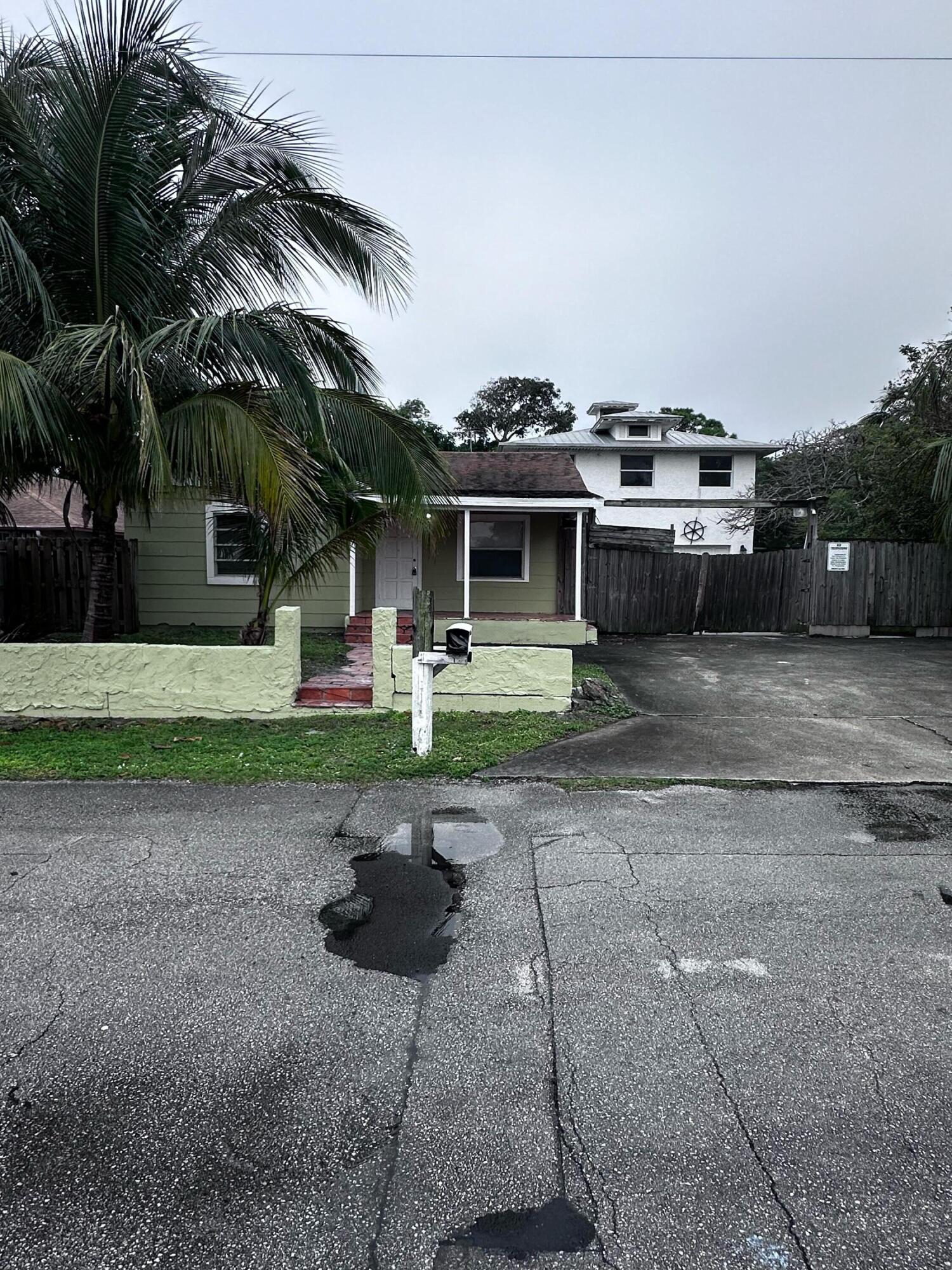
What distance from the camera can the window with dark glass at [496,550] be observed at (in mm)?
15656

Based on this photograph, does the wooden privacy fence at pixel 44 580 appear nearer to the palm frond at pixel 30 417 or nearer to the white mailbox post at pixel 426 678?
the palm frond at pixel 30 417

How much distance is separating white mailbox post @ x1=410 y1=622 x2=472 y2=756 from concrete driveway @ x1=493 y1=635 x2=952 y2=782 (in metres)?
0.73

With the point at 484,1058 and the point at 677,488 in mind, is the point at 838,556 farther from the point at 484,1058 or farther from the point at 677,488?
the point at 484,1058

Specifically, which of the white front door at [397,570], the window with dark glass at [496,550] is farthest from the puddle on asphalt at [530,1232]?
the window with dark glass at [496,550]

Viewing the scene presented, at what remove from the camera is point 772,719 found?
854cm

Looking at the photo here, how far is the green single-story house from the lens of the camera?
45.9ft

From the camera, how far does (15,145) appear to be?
25.6 ft

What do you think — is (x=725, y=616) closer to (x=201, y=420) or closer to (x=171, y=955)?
(x=201, y=420)

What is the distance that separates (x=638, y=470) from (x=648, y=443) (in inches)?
37.4

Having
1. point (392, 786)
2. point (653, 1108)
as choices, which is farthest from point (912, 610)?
point (653, 1108)

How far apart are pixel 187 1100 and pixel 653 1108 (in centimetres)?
146

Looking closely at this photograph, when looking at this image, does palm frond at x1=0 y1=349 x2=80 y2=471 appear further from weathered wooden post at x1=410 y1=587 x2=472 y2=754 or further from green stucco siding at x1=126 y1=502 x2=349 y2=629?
green stucco siding at x1=126 y1=502 x2=349 y2=629

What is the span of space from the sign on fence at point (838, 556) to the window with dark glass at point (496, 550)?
6.03 metres

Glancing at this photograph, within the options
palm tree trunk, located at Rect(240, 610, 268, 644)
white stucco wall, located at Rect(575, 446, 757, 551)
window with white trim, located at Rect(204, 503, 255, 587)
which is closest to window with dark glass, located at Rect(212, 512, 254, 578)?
window with white trim, located at Rect(204, 503, 255, 587)
